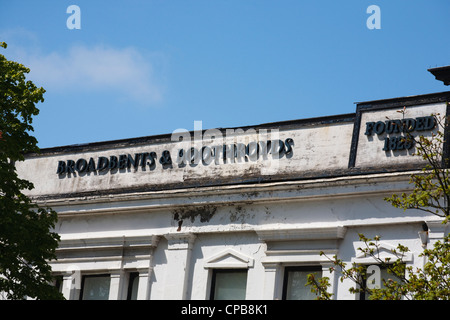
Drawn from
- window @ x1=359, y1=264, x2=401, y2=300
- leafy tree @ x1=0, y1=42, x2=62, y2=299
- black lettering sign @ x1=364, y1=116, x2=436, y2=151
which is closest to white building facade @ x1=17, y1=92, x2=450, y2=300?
black lettering sign @ x1=364, y1=116, x2=436, y2=151

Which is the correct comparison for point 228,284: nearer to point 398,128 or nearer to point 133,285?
point 133,285

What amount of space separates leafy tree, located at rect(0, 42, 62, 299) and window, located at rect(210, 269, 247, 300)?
12.2ft

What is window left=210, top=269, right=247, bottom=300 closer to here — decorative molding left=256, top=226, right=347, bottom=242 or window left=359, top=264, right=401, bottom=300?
decorative molding left=256, top=226, right=347, bottom=242

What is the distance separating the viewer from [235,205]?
19359 millimetres

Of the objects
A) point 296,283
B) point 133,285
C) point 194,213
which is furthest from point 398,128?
point 133,285

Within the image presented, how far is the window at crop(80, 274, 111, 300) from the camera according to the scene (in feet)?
69.3

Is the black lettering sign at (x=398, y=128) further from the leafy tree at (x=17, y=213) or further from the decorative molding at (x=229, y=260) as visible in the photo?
the leafy tree at (x=17, y=213)

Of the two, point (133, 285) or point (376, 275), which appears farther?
point (133, 285)

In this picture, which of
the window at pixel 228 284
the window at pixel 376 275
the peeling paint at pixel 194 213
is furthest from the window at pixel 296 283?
the peeling paint at pixel 194 213

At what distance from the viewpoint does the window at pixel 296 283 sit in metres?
18.3

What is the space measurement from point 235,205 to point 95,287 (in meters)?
4.46
